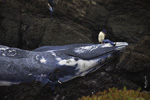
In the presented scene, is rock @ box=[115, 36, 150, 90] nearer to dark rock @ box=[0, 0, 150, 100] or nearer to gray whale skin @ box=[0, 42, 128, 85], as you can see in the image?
dark rock @ box=[0, 0, 150, 100]

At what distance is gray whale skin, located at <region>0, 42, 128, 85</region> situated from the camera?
491 centimetres

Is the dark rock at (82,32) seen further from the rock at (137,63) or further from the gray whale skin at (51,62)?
the gray whale skin at (51,62)

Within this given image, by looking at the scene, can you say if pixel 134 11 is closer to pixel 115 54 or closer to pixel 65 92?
pixel 115 54

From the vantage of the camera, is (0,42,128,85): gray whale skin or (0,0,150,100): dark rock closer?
(0,0,150,100): dark rock

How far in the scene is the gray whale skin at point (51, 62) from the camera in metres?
4.91

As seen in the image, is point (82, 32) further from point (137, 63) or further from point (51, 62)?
point (137, 63)

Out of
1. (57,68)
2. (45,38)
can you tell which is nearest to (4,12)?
(45,38)

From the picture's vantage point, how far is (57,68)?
15.9 ft

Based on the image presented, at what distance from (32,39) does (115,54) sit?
13.0ft

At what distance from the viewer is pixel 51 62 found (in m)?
5.23

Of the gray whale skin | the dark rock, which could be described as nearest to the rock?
the dark rock

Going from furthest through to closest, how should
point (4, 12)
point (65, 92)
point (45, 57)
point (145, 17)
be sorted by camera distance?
point (4, 12) → point (145, 17) → point (45, 57) → point (65, 92)

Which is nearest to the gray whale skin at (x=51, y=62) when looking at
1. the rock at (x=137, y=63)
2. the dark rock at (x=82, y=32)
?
the dark rock at (x=82, y=32)

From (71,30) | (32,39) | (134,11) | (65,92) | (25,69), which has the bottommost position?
(65,92)
